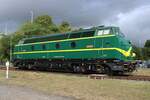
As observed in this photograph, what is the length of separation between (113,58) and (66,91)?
11482mm

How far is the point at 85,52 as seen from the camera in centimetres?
2886

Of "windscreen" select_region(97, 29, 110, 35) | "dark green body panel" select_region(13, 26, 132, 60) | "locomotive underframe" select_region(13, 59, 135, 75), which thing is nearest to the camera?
"locomotive underframe" select_region(13, 59, 135, 75)

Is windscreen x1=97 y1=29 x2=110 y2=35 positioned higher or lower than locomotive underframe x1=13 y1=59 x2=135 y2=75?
higher

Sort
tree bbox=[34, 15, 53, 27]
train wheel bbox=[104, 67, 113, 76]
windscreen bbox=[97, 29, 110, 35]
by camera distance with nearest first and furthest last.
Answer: train wheel bbox=[104, 67, 113, 76], windscreen bbox=[97, 29, 110, 35], tree bbox=[34, 15, 53, 27]

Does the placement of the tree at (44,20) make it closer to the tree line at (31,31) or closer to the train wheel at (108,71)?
the tree line at (31,31)

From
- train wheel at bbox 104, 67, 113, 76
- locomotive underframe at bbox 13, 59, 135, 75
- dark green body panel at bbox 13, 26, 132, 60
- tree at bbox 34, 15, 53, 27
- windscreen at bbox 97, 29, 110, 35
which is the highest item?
tree at bbox 34, 15, 53, 27

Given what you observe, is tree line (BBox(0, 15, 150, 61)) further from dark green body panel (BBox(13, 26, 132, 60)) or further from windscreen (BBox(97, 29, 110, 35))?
windscreen (BBox(97, 29, 110, 35))

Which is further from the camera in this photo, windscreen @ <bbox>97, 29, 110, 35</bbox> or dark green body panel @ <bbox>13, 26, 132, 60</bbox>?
windscreen @ <bbox>97, 29, 110, 35</bbox>

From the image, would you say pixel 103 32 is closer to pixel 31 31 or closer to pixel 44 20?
pixel 31 31

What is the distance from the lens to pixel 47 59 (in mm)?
33906

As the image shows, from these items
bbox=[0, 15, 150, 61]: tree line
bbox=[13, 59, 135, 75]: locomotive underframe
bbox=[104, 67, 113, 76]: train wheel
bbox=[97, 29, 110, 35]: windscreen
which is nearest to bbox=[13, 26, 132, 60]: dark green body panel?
bbox=[13, 59, 135, 75]: locomotive underframe

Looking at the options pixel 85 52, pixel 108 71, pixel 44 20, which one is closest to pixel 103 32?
pixel 85 52

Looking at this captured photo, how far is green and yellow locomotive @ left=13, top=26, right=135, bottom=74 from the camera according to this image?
26281 millimetres

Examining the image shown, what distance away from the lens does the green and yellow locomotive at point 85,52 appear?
26.3 meters
